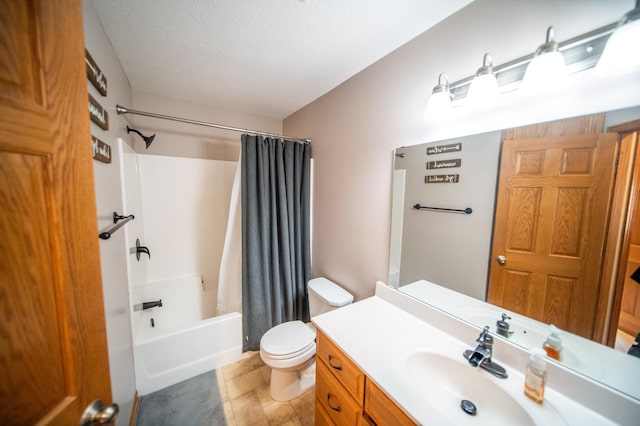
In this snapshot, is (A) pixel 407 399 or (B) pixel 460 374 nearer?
(A) pixel 407 399

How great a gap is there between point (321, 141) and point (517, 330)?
5.89ft

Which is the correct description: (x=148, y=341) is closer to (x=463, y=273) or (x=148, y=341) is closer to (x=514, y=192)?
(x=463, y=273)

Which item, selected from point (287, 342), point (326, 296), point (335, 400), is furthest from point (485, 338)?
point (287, 342)

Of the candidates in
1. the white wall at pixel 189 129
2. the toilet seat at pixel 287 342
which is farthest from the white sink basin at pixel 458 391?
the white wall at pixel 189 129

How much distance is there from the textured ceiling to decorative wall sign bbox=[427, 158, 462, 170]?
0.70 m

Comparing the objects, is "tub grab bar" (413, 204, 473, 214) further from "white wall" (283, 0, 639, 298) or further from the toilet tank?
the toilet tank

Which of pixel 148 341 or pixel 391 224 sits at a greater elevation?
pixel 391 224

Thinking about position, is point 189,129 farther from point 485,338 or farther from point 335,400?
point 485,338

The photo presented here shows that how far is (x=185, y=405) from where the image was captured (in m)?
1.48

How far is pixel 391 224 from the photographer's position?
1.40m

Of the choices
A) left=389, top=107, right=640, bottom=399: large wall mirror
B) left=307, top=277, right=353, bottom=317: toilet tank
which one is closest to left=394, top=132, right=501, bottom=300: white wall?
left=389, top=107, right=640, bottom=399: large wall mirror

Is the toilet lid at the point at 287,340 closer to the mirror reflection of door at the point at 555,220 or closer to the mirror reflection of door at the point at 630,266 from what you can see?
the mirror reflection of door at the point at 555,220

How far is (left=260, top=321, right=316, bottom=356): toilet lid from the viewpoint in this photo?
1426 mm

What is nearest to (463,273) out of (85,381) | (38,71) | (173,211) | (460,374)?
(460,374)
